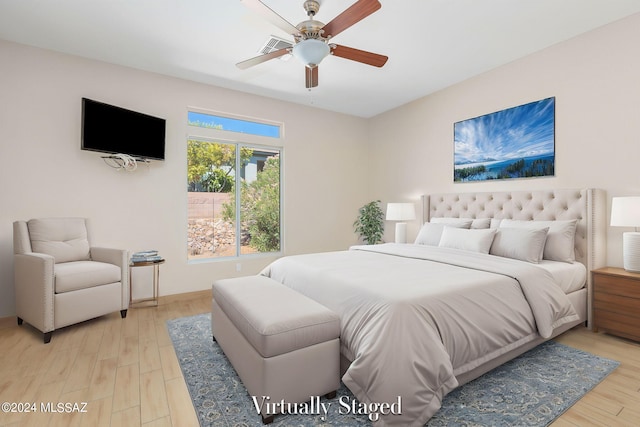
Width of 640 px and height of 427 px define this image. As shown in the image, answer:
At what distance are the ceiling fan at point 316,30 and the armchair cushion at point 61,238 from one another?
2.47 metres

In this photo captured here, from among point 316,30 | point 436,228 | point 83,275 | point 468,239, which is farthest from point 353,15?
point 83,275

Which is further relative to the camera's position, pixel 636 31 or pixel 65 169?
pixel 65 169

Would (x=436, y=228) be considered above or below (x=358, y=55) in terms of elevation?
below

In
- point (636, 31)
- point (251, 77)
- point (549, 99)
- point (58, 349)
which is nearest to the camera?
point (58, 349)

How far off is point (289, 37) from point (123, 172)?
2.44m

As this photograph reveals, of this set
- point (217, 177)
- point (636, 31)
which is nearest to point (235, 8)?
point (217, 177)

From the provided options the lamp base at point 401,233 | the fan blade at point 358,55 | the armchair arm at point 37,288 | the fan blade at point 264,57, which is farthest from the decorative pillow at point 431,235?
the armchair arm at point 37,288

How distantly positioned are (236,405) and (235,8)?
2.93 metres

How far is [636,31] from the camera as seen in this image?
265 cm

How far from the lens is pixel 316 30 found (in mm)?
2217

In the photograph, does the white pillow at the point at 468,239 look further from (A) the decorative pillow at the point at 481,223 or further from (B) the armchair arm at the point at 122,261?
(B) the armchair arm at the point at 122,261

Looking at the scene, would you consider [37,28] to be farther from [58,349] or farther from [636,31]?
[636,31]

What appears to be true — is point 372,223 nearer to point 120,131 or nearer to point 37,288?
point 120,131

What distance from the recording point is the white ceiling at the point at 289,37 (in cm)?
253
